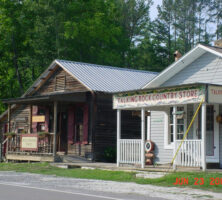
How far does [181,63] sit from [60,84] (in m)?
10.3

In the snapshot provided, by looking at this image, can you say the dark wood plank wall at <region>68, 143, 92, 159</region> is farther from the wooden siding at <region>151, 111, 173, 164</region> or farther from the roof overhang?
the roof overhang

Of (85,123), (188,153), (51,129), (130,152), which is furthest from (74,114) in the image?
(188,153)

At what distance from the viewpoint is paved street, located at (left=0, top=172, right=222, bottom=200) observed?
12.2 m

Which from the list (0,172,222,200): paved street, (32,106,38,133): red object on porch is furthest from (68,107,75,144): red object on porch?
(0,172,222,200): paved street

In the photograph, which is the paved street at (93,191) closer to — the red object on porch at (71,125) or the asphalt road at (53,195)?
the asphalt road at (53,195)

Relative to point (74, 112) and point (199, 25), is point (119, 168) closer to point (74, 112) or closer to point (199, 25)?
point (74, 112)

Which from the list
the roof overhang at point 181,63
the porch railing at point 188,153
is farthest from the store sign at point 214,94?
the roof overhang at point 181,63

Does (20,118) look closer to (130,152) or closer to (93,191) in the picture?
(130,152)

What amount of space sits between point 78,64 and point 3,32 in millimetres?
16068

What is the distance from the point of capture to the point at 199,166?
16984mm

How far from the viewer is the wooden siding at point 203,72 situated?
19.8m

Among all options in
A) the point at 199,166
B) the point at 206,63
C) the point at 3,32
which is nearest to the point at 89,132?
the point at 206,63

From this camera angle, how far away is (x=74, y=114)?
90.4 ft

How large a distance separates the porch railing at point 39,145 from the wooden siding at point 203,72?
8.08 meters
